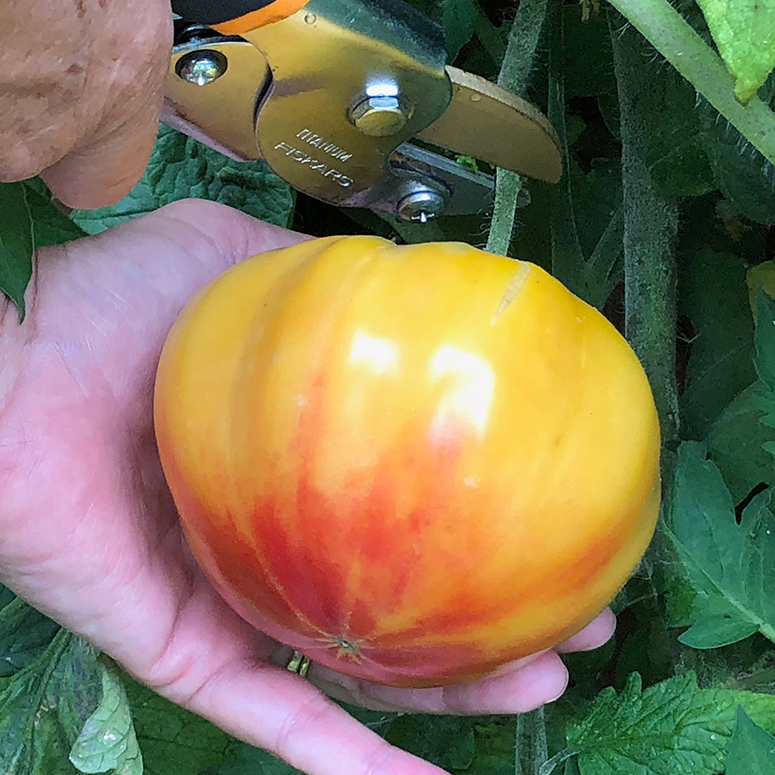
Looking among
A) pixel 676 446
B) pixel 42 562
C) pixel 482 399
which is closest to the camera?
pixel 482 399

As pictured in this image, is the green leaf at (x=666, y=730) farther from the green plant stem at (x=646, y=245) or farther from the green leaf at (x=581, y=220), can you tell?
the green leaf at (x=581, y=220)

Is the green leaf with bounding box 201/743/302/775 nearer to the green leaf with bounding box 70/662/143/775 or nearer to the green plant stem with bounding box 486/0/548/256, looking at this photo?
the green leaf with bounding box 70/662/143/775

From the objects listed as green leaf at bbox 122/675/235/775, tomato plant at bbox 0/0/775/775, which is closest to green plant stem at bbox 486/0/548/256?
tomato plant at bbox 0/0/775/775

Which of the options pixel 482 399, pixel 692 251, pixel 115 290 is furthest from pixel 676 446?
pixel 115 290

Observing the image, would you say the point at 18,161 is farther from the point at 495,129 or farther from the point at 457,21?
the point at 457,21

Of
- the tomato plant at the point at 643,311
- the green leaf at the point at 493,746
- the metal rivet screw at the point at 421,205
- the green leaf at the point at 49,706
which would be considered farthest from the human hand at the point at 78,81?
the green leaf at the point at 493,746

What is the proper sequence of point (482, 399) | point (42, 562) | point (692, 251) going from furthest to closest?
1. point (692, 251)
2. point (42, 562)
3. point (482, 399)

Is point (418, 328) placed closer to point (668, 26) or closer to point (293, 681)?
point (668, 26)
